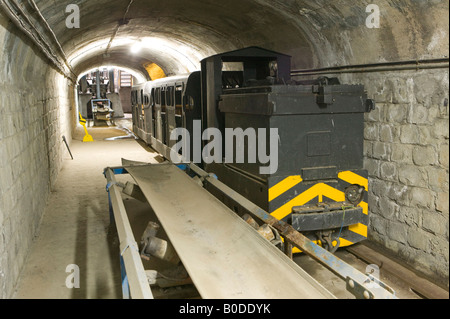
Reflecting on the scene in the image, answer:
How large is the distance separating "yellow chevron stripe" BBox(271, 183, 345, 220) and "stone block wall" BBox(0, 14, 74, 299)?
241 centimetres

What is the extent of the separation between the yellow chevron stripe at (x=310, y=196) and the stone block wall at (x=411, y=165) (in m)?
0.81

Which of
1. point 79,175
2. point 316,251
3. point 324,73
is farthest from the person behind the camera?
point 79,175

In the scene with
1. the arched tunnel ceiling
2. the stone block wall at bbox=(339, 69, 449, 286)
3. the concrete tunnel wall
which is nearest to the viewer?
the concrete tunnel wall

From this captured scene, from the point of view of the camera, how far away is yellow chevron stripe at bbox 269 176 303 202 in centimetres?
416

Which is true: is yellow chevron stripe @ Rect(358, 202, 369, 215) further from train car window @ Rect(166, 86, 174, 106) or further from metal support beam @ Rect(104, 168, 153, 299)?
train car window @ Rect(166, 86, 174, 106)

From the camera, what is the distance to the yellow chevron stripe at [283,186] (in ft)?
13.7

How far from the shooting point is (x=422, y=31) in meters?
4.21

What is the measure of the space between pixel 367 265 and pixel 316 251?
1739 mm

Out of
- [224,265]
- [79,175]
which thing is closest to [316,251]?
[224,265]

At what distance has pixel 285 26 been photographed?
6875mm

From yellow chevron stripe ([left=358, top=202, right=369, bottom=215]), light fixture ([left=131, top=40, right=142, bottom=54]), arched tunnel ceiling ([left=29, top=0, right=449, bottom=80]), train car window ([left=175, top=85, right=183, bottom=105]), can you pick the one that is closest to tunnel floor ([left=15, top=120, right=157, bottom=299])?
train car window ([left=175, top=85, right=183, bottom=105])

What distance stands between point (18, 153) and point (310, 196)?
3033 millimetres

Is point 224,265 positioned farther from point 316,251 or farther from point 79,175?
point 79,175

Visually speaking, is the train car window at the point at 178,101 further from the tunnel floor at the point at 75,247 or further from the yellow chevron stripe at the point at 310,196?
the yellow chevron stripe at the point at 310,196
